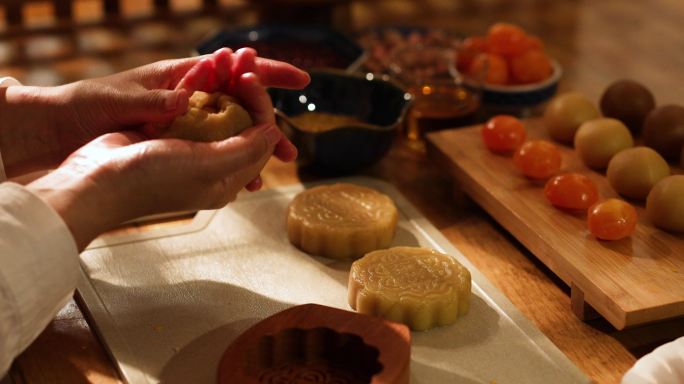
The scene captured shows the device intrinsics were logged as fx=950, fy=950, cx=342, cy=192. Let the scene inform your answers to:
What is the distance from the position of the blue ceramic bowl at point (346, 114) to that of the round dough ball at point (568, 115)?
29 cm

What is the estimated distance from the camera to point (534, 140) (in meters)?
1.82

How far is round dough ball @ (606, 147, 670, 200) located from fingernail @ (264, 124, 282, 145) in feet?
2.08

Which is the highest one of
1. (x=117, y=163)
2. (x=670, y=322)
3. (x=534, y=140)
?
(x=117, y=163)

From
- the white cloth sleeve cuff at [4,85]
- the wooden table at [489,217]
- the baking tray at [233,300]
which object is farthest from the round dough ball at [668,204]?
the white cloth sleeve cuff at [4,85]

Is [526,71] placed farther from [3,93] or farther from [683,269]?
[3,93]

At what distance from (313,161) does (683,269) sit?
74cm

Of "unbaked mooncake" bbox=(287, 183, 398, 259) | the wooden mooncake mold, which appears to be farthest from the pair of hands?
the wooden mooncake mold

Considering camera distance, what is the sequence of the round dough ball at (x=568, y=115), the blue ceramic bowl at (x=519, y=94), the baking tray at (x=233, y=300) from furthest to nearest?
the blue ceramic bowl at (x=519, y=94) → the round dough ball at (x=568, y=115) → the baking tray at (x=233, y=300)

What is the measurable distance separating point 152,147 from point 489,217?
28.7 inches

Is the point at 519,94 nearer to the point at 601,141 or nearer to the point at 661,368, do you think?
the point at 601,141

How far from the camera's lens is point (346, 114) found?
1995mm

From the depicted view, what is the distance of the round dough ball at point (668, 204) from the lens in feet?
5.00

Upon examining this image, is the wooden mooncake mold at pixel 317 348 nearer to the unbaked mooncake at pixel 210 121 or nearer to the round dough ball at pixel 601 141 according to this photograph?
the unbaked mooncake at pixel 210 121

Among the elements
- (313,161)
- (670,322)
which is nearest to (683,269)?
(670,322)
